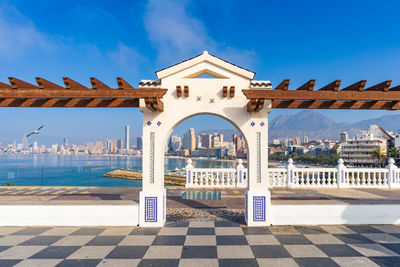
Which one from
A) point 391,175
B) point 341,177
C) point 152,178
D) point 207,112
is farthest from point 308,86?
point 391,175

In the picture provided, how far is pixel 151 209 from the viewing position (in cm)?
583

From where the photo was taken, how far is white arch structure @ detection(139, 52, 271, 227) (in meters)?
5.90

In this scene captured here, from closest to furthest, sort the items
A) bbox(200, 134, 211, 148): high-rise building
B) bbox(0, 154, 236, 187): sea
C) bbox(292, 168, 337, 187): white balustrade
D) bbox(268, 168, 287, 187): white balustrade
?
bbox(292, 168, 337, 187): white balustrade → bbox(268, 168, 287, 187): white balustrade → bbox(0, 154, 236, 187): sea → bbox(200, 134, 211, 148): high-rise building

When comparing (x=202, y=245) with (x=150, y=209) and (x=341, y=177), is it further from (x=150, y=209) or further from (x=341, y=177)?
(x=341, y=177)

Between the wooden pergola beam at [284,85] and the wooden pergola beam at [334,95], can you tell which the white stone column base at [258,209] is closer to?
the wooden pergola beam at [334,95]

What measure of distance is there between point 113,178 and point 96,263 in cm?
5684

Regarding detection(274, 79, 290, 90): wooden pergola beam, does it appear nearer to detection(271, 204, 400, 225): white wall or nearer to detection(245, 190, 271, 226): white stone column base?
detection(245, 190, 271, 226): white stone column base

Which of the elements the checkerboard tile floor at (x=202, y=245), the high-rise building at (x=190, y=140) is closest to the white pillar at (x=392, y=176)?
the checkerboard tile floor at (x=202, y=245)

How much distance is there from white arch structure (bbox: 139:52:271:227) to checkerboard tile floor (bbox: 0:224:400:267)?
85cm

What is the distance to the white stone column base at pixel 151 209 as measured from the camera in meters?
5.82

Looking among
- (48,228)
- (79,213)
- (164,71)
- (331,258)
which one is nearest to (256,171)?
(331,258)

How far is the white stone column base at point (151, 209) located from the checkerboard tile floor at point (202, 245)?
0.24 m

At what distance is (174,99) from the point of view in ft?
19.8

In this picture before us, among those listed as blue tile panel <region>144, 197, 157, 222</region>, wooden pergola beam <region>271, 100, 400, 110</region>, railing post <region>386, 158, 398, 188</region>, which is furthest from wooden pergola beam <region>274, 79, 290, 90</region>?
railing post <region>386, 158, 398, 188</region>
